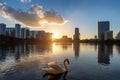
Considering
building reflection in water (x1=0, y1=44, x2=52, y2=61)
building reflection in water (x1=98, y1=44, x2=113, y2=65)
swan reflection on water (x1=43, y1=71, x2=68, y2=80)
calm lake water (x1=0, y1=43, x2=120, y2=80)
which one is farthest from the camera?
building reflection in water (x1=0, y1=44, x2=52, y2=61)

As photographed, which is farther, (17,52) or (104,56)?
(17,52)

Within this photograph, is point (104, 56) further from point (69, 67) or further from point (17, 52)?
point (17, 52)

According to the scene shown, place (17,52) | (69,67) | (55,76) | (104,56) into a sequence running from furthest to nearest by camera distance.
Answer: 1. (17,52)
2. (104,56)
3. (69,67)
4. (55,76)

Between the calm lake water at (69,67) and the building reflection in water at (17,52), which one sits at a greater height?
the building reflection in water at (17,52)

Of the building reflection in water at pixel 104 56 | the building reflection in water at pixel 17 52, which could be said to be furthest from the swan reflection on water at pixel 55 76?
the building reflection in water at pixel 17 52

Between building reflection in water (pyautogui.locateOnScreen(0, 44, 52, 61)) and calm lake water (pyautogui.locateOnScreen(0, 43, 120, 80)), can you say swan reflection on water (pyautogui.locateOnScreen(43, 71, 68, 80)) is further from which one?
building reflection in water (pyautogui.locateOnScreen(0, 44, 52, 61))

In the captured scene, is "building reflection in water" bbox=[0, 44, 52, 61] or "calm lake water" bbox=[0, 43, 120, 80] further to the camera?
"building reflection in water" bbox=[0, 44, 52, 61]

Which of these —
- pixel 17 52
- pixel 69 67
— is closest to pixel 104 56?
pixel 69 67

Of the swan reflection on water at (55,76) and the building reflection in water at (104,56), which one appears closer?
the swan reflection on water at (55,76)

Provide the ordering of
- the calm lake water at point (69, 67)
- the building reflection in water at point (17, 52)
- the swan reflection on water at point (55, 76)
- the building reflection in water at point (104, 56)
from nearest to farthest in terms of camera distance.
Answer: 1. the swan reflection on water at point (55, 76)
2. the calm lake water at point (69, 67)
3. the building reflection in water at point (104, 56)
4. the building reflection in water at point (17, 52)

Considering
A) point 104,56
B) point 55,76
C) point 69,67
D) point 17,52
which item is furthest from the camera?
point 17,52

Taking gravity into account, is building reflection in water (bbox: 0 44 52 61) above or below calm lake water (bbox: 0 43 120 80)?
above

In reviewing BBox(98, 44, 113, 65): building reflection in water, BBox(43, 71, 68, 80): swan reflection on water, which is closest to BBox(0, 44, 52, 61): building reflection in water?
BBox(98, 44, 113, 65): building reflection in water

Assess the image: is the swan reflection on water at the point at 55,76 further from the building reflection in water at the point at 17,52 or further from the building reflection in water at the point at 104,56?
the building reflection in water at the point at 17,52
